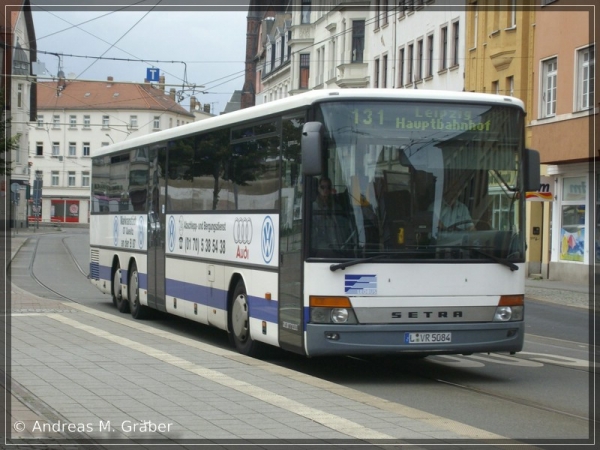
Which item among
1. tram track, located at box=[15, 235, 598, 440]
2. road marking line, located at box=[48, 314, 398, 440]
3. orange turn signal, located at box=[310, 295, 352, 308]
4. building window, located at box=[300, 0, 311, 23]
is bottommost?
tram track, located at box=[15, 235, 598, 440]

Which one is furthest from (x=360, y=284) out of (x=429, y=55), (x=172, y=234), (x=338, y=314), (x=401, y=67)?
(x=401, y=67)

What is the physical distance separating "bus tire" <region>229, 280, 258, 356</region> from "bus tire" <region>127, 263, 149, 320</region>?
572 centimetres

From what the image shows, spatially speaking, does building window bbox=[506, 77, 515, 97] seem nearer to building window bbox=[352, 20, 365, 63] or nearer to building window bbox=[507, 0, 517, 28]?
building window bbox=[507, 0, 517, 28]

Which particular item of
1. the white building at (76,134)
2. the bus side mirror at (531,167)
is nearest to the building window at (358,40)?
the bus side mirror at (531,167)

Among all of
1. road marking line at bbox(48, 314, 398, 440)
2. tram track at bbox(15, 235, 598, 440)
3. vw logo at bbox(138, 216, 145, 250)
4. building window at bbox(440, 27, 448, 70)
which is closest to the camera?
road marking line at bbox(48, 314, 398, 440)

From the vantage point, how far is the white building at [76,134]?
123 metres

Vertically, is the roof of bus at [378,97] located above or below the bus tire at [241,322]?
above

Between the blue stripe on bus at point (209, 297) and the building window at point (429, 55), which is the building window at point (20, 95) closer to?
the building window at point (429, 55)

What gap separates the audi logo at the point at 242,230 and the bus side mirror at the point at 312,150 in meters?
2.54

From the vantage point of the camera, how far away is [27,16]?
301ft

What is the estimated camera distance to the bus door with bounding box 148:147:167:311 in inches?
697

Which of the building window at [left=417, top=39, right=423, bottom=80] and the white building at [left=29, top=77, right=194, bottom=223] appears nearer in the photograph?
the building window at [left=417, top=39, right=423, bottom=80]

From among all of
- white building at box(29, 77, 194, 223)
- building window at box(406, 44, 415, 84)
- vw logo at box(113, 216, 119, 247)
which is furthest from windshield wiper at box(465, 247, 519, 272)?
white building at box(29, 77, 194, 223)

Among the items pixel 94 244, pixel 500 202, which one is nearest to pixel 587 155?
pixel 94 244
